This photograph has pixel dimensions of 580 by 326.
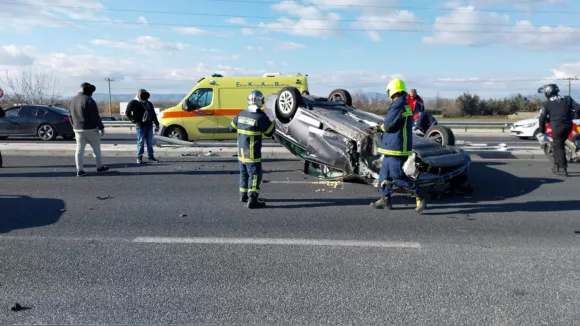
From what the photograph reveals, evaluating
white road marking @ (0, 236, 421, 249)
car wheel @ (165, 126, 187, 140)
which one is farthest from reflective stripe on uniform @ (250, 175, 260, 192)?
car wheel @ (165, 126, 187, 140)

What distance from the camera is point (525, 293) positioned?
3.79 meters

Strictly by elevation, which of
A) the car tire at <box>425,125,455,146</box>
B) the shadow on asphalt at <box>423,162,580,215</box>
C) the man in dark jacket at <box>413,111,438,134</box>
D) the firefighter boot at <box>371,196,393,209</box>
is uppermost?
the man in dark jacket at <box>413,111,438,134</box>

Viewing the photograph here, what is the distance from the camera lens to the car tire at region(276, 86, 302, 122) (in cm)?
859

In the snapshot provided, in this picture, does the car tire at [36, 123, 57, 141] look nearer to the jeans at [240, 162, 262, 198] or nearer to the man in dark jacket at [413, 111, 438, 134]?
the man in dark jacket at [413, 111, 438, 134]

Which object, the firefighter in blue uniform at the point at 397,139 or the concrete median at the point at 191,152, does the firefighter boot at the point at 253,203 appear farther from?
the concrete median at the point at 191,152

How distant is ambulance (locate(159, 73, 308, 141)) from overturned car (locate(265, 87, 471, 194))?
227 inches

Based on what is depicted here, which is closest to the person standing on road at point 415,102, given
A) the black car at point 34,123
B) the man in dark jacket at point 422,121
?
the man in dark jacket at point 422,121

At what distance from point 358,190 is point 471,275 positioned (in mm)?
3755

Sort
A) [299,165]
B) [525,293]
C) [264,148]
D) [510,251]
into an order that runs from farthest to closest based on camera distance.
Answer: [264,148] → [299,165] → [510,251] → [525,293]

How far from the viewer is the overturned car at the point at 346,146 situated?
6.95 meters

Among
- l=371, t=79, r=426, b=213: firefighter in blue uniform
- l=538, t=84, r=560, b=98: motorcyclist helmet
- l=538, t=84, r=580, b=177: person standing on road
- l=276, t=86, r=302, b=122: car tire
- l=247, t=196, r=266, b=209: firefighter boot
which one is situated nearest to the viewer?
l=371, t=79, r=426, b=213: firefighter in blue uniform

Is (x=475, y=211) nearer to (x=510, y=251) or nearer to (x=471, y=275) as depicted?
(x=510, y=251)

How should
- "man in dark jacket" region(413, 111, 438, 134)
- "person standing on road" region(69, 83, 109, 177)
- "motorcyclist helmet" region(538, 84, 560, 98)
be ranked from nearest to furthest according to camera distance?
1. "person standing on road" region(69, 83, 109, 177)
2. "motorcyclist helmet" region(538, 84, 560, 98)
3. "man in dark jacket" region(413, 111, 438, 134)

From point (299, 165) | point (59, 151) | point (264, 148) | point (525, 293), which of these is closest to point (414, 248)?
point (525, 293)
